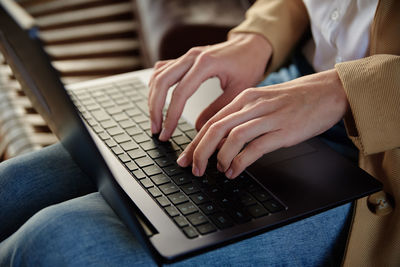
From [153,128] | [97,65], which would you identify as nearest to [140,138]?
[153,128]

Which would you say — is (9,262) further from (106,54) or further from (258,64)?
(106,54)

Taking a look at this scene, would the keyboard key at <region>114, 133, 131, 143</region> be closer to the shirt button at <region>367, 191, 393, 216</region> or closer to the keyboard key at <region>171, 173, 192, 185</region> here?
the keyboard key at <region>171, 173, 192, 185</region>

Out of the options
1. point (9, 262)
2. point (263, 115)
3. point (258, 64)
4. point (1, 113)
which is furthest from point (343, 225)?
point (1, 113)

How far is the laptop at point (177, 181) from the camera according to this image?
18.7 inches

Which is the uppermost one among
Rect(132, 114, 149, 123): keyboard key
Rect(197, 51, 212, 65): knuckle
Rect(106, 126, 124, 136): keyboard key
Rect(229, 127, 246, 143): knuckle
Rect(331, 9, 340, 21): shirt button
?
Rect(197, 51, 212, 65): knuckle

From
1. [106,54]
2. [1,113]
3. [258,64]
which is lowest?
[106,54]

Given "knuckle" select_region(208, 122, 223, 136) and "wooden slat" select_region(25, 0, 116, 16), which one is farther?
"wooden slat" select_region(25, 0, 116, 16)

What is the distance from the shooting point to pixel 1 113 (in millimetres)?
1466

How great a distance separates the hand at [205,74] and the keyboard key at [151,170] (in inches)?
2.9

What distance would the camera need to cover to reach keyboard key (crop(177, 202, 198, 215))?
1.76ft

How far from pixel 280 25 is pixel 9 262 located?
2.10 ft

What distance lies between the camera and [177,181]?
0.59m

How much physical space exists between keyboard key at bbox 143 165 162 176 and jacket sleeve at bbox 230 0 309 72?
14.4 inches

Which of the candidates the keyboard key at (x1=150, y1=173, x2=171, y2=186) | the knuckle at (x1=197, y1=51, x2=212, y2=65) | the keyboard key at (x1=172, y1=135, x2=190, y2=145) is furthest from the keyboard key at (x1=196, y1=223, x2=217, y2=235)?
the knuckle at (x1=197, y1=51, x2=212, y2=65)
